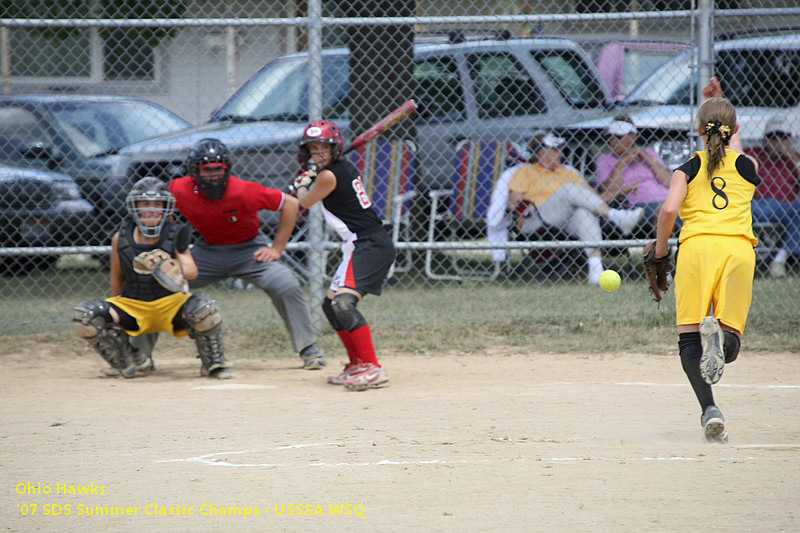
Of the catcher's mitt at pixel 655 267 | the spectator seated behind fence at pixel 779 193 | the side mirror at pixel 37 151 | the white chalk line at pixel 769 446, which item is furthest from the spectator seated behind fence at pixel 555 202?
the side mirror at pixel 37 151

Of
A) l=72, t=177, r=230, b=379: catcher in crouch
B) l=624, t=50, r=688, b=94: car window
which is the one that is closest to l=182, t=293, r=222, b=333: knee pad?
l=72, t=177, r=230, b=379: catcher in crouch

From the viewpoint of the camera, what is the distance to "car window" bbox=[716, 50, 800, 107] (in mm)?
9750

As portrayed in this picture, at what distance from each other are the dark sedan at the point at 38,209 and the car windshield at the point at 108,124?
1.64ft

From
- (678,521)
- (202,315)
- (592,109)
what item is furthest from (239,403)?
(592,109)

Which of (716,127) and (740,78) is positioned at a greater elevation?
(740,78)

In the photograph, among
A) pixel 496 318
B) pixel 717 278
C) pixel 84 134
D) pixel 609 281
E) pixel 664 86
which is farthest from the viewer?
pixel 84 134

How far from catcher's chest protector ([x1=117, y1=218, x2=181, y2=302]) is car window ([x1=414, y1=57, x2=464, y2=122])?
413 cm

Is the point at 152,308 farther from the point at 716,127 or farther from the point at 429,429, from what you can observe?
the point at 716,127

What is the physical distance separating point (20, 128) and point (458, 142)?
432 centimetres

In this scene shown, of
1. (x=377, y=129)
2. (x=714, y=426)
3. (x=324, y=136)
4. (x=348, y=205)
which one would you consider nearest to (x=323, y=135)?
(x=324, y=136)

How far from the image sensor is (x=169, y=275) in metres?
6.78

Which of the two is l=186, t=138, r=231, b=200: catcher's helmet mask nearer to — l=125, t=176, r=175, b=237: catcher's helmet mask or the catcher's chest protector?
l=125, t=176, r=175, b=237: catcher's helmet mask

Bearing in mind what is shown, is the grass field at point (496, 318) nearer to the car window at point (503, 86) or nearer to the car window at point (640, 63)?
the car window at point (503, 86)

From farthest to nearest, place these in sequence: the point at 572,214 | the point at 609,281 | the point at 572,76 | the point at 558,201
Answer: the point at 572,76 → the point at 558,201 → the point at 572,214 → the point at 609,281
